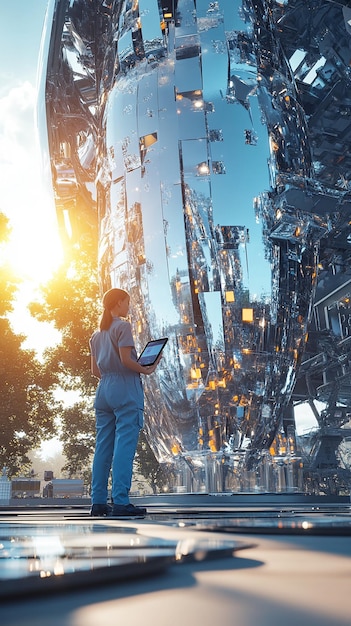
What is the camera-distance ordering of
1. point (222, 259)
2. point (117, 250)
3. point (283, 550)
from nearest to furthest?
point (283, 550) < point (222, 259) < point (117, 250)

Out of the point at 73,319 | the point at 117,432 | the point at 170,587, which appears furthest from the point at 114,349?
the point at 73,319

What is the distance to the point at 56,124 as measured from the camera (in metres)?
6.75

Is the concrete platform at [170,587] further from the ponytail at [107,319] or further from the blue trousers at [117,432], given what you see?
the ponytail at [107,319]

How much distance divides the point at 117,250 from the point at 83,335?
965 centimetres

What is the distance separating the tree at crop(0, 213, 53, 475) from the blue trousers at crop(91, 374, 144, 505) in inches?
425

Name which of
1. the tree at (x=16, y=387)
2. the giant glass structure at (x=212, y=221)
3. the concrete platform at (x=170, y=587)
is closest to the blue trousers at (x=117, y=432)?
the giant glass structure at (x=212, y=221)

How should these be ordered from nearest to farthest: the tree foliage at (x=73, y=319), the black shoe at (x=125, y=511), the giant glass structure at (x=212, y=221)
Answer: the black shoe at (x=125, y=511) < the giant glass structure at (x=212, y=221) < the tree foliage at (x=73, y=319)

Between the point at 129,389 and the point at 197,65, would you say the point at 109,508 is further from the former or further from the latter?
the point at 197,65

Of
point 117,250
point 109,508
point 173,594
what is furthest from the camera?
point 117,250

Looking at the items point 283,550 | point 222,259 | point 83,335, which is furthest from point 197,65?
point 83,335

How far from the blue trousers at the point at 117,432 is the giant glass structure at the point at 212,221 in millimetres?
1473

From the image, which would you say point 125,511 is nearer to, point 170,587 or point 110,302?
point 110,302

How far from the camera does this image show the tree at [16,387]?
45.2 ft

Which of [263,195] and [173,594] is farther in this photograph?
[263,195]
